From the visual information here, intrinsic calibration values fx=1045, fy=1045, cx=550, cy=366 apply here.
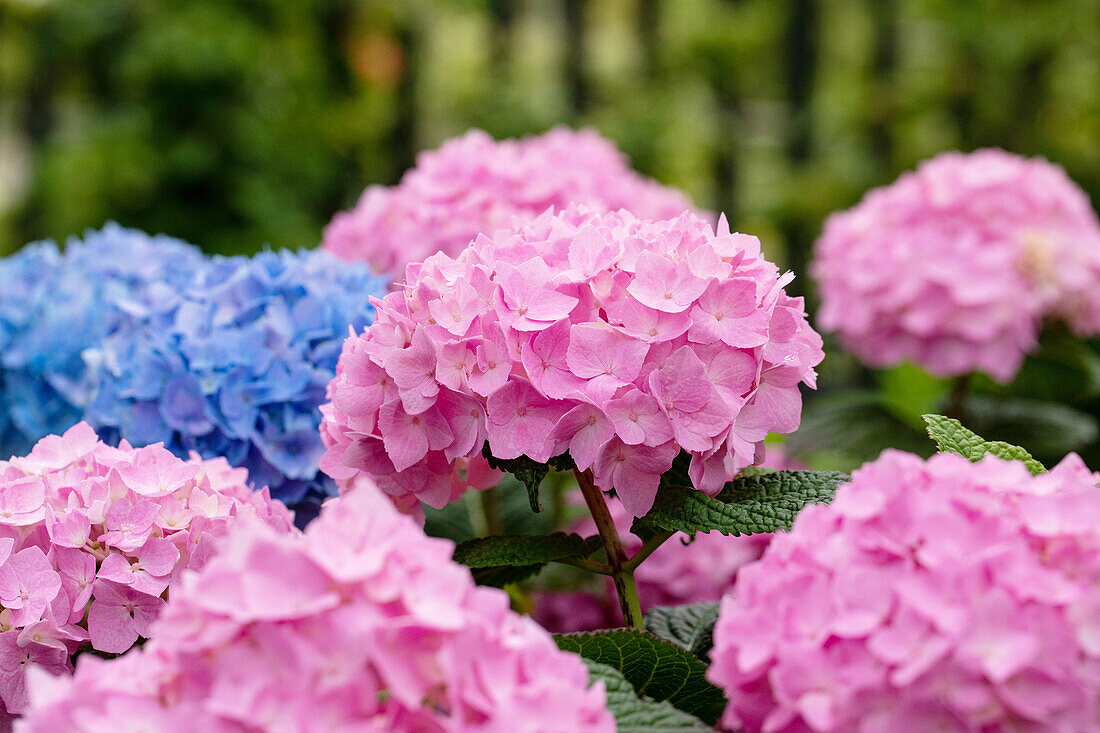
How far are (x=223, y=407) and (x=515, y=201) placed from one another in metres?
0.49

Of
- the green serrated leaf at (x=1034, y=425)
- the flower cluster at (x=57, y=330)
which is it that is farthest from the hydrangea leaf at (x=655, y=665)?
the green serrated leaf at (x=1034, y=425)

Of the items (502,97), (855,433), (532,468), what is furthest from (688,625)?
(502,97)

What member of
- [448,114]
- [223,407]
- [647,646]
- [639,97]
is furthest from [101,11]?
[647,646]

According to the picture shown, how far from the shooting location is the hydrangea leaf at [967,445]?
667mm

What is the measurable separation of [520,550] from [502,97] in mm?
2694

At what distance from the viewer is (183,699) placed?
447mm

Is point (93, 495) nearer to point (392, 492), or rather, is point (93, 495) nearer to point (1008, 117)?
point (392, 492)

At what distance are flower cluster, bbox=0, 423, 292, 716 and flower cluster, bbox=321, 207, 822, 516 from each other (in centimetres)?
11

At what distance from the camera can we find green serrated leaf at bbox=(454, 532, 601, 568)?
2.27ft

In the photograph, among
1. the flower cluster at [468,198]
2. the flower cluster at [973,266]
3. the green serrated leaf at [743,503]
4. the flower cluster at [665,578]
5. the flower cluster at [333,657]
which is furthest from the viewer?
the flower cluster at [973,266]

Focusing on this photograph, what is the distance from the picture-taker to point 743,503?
679 mm

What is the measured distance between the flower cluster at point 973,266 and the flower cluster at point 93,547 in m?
0.97

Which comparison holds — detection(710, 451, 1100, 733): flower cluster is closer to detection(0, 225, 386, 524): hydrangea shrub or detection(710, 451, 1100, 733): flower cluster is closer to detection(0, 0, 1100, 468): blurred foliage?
detection(0, 225, 386, 524): hydrangea shrub

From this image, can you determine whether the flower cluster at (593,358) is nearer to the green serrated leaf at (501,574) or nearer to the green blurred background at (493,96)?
the green serrated leaf at (501,574)
